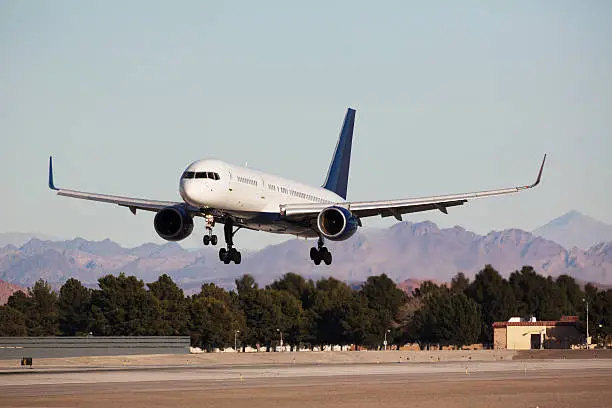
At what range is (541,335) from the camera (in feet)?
494

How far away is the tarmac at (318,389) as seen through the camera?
49812 mm

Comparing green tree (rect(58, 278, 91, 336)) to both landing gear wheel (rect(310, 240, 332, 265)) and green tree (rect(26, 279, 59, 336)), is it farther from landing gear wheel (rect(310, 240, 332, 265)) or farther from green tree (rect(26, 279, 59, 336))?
landing gear wheel (rect(310, 240, 332, 265))

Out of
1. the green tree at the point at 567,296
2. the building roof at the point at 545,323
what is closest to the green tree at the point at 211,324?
the building roof at the point at 545,323

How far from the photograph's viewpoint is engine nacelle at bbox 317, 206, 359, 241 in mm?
68125

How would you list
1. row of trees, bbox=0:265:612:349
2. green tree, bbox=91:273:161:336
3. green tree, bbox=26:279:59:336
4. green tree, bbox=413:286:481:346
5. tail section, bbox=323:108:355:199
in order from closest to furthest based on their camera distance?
tail section, bbox=323:108:355:199 < green tree, bbox=91:273:161:336 < row of trees, bbox=0:265:612:349 < green tree, bbox=413:286:481:346 < green tree, bbox=26:279:59:336

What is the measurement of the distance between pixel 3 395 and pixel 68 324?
125192mm

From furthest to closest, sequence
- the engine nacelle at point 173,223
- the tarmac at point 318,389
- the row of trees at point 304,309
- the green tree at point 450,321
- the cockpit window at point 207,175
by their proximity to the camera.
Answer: the green tree at point 450,321 → the row of trees at point 304,309 → the engine nacelle at point 173,223 → the cockpit window at point 207,175 → the tarmac at point 318,389

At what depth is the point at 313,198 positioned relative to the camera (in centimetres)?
7469

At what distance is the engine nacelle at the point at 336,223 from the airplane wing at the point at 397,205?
0.52 m

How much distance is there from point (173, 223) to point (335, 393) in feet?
58.7

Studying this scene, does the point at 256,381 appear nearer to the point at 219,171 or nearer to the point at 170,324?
the point at 219,171

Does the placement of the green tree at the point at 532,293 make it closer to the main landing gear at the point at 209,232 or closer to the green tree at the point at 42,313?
the green tree at the point at 42,313

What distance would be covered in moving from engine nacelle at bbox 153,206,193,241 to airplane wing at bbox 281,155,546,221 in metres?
5.85

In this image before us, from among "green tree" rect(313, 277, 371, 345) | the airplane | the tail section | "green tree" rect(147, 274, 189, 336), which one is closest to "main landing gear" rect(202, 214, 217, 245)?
the airplane
